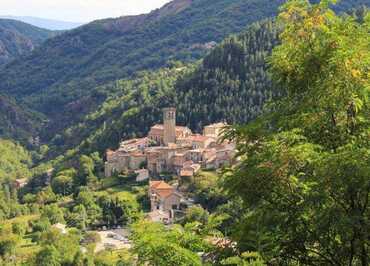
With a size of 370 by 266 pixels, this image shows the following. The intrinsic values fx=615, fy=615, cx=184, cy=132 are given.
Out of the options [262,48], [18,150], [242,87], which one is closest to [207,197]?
[242,87]

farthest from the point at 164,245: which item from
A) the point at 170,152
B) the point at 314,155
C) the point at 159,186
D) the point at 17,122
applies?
the point at 17,122

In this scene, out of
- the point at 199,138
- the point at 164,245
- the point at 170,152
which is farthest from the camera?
the point at 199,138

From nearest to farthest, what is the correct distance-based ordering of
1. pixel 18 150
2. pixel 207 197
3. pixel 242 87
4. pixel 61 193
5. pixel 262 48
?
1. pixel 207 197
2. pixel 61 193
3. pixel 242 87
4. pixel 262 48
5. pixel 18 150

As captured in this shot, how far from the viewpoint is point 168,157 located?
8462cm

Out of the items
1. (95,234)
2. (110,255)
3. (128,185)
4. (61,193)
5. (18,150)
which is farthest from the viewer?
(18,150)

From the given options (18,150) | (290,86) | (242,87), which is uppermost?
(290,86)

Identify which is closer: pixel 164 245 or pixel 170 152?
pixel 164 245

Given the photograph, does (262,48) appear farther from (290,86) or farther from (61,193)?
(290,86)

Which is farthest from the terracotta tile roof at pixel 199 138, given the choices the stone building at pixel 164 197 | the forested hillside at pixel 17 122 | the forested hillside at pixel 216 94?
the forested hillside at pixel 17 122

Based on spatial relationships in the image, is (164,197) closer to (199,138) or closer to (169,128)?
(199,138)

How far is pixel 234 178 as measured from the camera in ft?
38.7

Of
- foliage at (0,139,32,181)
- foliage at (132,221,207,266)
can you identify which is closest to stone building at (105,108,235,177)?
foliage at (0,139,32,181)

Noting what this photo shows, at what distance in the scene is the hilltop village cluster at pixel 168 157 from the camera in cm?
7312

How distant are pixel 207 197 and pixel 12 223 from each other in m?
24.3
